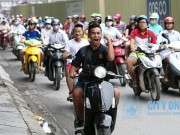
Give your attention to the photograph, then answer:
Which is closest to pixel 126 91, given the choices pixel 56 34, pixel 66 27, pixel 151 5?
pixel 56 34

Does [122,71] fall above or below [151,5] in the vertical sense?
Result: below

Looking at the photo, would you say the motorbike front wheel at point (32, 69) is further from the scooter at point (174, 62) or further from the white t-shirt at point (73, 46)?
the scooter at point (174, 62)

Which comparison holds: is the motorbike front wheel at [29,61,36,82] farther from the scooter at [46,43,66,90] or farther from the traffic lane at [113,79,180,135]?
the traffic lane at [113,79,180,135]

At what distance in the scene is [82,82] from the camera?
19.2 ft

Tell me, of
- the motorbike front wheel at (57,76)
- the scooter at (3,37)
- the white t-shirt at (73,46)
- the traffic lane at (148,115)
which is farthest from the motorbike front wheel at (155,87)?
the scooter at (3,37)

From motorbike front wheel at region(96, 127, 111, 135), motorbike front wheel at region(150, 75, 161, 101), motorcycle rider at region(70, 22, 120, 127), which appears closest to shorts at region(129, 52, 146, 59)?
motorbike front wheel at region(150, 75, 161, 101)

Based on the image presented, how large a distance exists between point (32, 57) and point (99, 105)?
710 cm

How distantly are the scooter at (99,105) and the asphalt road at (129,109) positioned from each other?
143 cm

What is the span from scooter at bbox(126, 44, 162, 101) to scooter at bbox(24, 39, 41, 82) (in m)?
3.82

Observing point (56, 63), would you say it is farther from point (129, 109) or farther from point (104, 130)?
point (104, 130)

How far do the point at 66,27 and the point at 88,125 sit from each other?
15989 millimetres

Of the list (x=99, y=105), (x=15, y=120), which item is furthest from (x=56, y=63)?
(x=99, y=105)

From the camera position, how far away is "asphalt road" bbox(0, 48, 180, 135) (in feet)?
22.8

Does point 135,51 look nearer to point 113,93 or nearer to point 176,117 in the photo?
point 176,117
